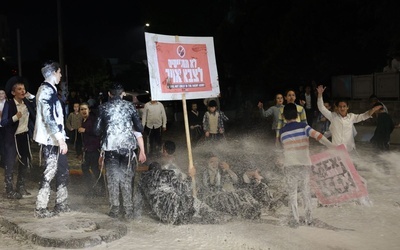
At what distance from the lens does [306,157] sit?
6.52m

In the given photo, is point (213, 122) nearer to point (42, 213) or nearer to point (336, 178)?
point (336, 178)

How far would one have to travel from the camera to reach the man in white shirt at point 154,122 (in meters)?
12.7

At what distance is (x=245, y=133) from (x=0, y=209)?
43.8 ft

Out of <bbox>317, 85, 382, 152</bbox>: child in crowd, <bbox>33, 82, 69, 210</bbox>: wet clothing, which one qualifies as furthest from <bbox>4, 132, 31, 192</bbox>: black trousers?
<bbox>317, 85, 382, 152</bbox>: child in crowd

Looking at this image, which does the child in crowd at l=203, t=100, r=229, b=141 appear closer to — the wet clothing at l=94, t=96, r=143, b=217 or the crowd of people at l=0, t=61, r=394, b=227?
the crowd of people at l=0, t=61, r=394, b=227

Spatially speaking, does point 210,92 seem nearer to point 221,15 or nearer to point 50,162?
point 50,162

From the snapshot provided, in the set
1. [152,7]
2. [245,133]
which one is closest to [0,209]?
[245,133]

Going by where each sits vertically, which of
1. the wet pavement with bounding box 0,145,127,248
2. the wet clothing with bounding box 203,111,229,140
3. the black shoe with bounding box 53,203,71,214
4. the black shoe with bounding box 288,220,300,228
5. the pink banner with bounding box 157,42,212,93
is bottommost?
the black shoe with bounding box 288,220,300,228

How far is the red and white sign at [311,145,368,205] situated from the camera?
7234 mm

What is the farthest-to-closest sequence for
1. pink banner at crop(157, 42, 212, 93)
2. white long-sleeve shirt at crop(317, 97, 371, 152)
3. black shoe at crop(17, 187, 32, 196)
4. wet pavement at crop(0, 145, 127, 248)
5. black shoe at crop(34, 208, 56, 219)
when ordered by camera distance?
black shoe at crop(17, 187, 32, 196) → white long-sleeve shirt at crop(317, 97, 371, 152) → pink banner at crop(157, 42, 212, 93) → black shoe at crop(34, 208, 56, 219) → wet pavement at crop(0, 145, 127, 248)

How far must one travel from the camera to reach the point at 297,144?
6527 millimetres

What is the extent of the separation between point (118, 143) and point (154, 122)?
630 cm

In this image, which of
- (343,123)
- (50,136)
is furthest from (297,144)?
(50,136)

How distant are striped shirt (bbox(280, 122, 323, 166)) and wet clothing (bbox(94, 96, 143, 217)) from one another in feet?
6.25
